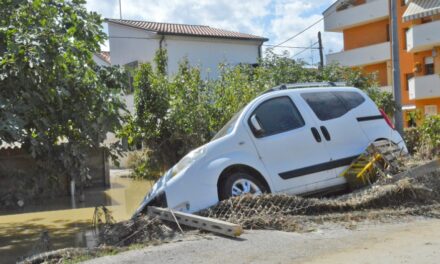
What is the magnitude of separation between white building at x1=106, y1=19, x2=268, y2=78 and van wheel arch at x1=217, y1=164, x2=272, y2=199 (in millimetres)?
20307

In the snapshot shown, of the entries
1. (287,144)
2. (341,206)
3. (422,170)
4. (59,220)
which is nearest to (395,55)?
(422,170)

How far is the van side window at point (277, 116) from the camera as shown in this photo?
7590mm

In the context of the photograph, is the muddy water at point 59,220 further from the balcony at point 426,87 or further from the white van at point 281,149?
the balcony at point 426,87

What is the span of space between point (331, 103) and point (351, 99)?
42 cm

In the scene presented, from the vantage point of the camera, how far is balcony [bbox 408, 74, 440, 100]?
29.2 m

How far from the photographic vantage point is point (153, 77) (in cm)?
1308

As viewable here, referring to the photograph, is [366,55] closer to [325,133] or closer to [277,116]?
[325,133]

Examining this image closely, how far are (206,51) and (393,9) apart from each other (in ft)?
64.9

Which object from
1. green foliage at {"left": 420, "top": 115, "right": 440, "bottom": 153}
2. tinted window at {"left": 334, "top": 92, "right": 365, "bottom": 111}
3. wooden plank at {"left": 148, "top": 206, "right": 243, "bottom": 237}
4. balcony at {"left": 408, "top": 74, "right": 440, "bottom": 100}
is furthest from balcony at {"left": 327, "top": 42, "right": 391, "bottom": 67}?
wooden plank at {"left": 148, "top": 206, "right": 243, "bottom": 237}

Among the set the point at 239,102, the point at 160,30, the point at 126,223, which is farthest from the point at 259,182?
the point at 160,30

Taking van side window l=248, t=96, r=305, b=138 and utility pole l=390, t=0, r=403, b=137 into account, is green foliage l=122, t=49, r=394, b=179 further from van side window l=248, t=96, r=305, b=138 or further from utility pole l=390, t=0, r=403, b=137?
van side window l=248, t=96, r=305, b=138

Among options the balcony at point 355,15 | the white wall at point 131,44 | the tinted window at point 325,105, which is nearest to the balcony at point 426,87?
the balcony at point 355,15

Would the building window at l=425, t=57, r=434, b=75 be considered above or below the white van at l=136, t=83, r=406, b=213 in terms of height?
above

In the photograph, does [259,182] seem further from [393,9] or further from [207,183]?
[393,9]
